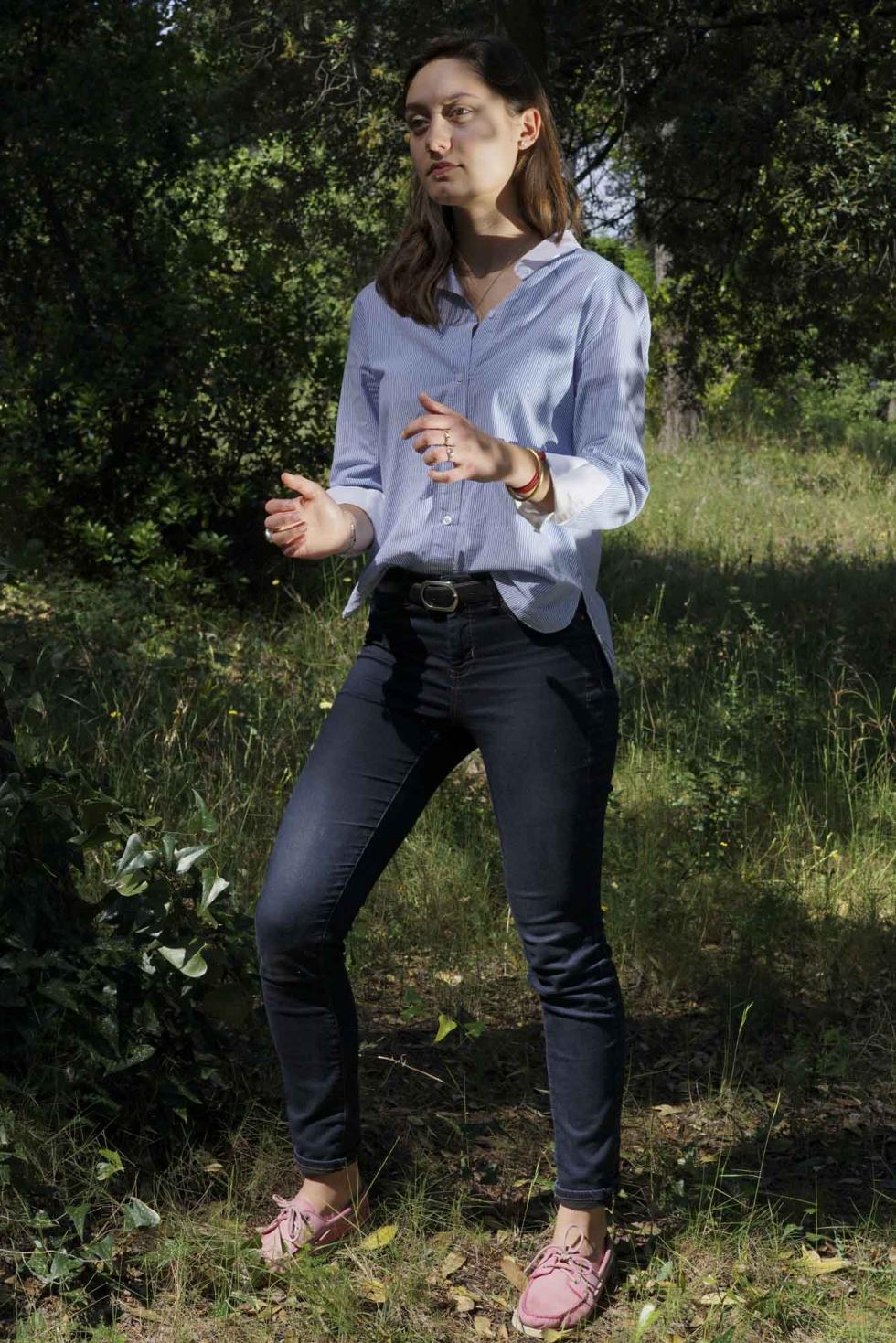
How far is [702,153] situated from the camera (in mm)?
7293

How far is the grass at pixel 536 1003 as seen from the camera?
111 inches

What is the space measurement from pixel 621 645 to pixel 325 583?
167 centimetres

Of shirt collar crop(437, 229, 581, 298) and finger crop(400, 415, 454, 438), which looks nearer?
finger crop(400, 415, 454, 438)

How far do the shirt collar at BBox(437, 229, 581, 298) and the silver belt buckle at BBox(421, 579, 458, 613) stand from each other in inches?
21.7

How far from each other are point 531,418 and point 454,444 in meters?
0.39

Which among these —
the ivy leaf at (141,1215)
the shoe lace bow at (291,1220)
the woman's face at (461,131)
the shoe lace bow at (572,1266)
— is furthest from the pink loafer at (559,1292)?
the woman's face at (461,131)

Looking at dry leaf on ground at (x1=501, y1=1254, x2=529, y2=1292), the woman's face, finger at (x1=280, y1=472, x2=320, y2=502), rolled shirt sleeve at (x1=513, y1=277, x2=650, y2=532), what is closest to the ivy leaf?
dry leaf on ground at (x1=501, y1=1254, x2=529, y2=1292)

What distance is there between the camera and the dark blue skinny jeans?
2512mm

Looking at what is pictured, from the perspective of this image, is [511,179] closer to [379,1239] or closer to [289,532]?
[289,532]

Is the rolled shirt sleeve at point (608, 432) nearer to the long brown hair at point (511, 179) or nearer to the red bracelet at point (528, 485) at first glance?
the red bracelet at point (528, 485)

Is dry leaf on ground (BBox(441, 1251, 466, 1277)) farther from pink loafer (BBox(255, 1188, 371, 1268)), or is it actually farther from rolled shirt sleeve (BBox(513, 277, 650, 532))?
rolled shirt sleeve (BBox(513, 277, 650, 532))

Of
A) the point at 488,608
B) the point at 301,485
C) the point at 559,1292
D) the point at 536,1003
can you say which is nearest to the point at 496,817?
the point at 488,608

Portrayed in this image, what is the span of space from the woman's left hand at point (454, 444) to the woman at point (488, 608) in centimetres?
22

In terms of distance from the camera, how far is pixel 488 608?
98.5 inches
